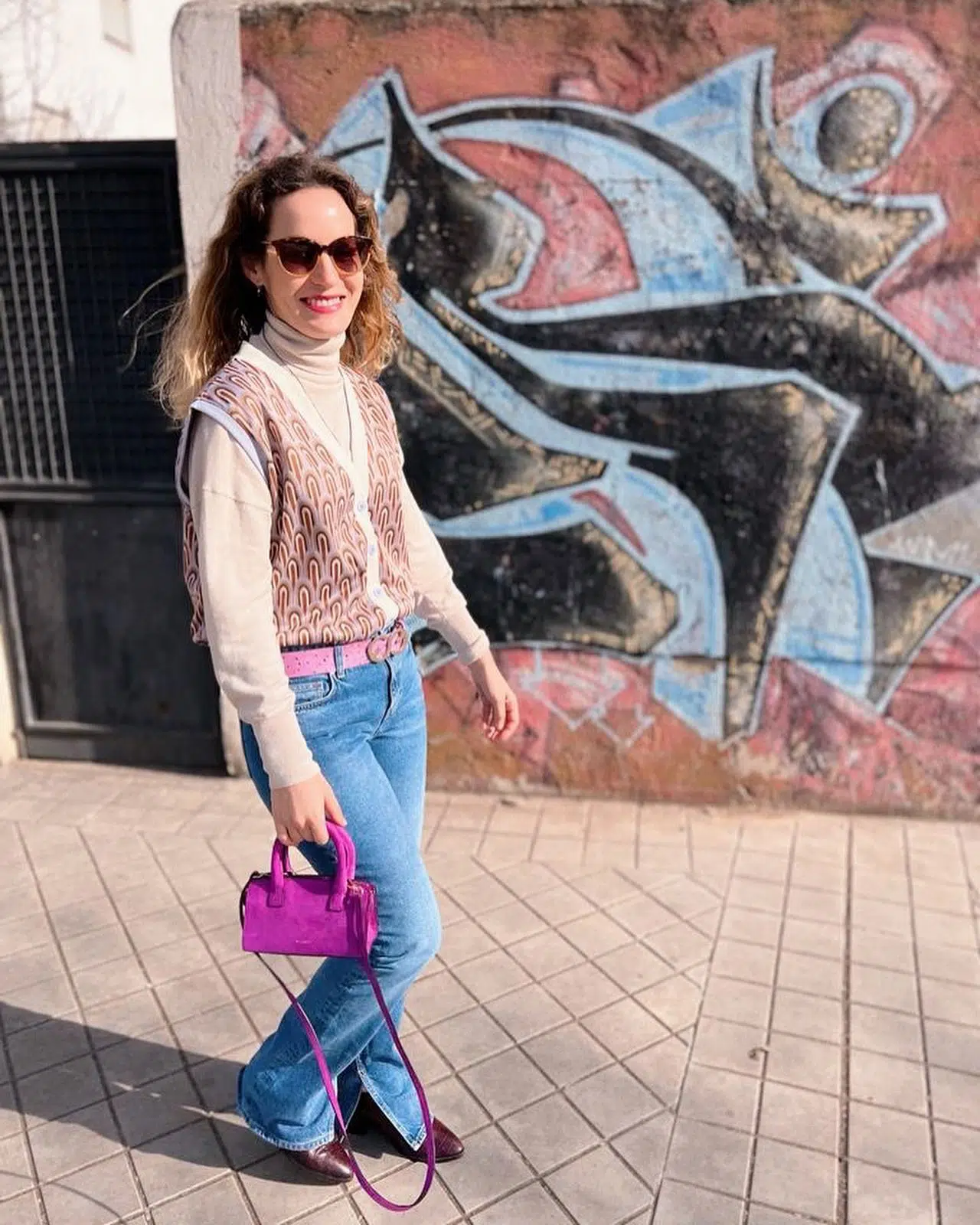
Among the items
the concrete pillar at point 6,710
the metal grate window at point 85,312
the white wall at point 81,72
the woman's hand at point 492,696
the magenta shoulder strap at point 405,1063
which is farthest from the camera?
the white wall at point 81,72

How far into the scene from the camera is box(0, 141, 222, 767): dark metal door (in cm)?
385

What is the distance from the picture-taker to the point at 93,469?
4133 millimetres

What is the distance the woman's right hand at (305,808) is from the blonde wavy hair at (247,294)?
2.52 ft

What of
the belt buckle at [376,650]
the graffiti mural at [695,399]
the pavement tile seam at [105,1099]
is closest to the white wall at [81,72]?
the graffiti mural at [695,399]

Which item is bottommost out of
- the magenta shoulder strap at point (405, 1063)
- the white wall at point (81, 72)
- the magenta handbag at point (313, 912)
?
the magenta shoulder strap at point (405, 1063)

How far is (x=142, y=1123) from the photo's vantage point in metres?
2.37

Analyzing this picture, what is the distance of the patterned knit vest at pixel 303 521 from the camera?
69.7 inches

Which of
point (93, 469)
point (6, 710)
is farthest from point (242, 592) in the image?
point (6, 710)

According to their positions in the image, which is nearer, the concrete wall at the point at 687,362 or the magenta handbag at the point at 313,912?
the magenta handbag at the point at 313,912

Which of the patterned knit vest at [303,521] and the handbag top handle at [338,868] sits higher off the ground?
the patterned knit vest at [303,521]

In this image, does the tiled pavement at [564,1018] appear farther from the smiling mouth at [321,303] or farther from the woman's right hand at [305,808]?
the smiling mouth at [321,303]

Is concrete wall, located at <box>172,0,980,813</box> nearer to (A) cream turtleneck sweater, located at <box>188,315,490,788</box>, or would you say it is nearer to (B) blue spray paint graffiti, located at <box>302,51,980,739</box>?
(B) blue spray paint graffiti, located at <box>302,51,980,739</box>

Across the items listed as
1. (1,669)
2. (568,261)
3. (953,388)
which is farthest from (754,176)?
(1,669)

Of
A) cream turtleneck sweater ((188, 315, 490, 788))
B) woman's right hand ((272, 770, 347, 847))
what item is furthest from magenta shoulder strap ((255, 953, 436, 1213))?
cream turtleneck sweater ((188, 315, 490, 788))
